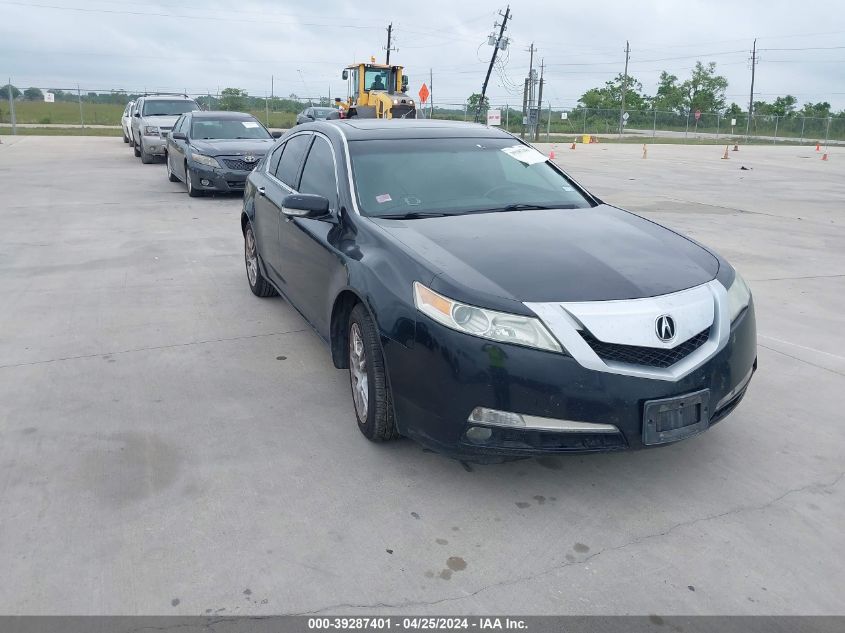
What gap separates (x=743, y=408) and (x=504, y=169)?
6.84 ft

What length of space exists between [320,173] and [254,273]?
2.02 meters

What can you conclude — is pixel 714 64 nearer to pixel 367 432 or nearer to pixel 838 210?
pixel 838 210

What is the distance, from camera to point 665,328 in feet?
10.9

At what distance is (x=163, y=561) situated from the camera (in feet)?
9.95

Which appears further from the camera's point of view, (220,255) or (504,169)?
(220,255)

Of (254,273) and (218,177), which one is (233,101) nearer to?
(218,177)

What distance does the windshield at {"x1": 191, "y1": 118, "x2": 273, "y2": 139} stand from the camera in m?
14.4

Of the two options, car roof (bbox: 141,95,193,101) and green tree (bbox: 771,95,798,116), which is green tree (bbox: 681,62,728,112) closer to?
green tree (bbox: 771,95,798,116)

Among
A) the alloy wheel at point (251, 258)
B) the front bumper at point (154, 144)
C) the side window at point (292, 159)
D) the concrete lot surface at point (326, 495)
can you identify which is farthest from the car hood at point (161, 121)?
the side window at point (292, 159)

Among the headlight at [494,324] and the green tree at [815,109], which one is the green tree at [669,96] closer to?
the green tree at [815,109]

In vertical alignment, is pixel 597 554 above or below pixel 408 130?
below

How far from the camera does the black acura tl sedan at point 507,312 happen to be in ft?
10.5

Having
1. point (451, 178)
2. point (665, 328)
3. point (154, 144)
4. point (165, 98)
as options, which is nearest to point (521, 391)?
point (665, 328)

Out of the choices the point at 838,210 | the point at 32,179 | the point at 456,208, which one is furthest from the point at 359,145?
the point at 32,179
